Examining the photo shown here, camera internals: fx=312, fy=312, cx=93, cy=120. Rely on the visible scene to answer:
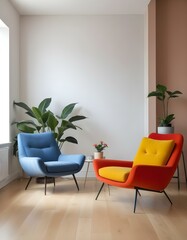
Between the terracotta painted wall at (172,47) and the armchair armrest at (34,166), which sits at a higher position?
the terracotta painted wall at (172,47)

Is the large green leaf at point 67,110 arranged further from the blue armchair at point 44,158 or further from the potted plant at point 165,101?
the potted plant at point 165,101

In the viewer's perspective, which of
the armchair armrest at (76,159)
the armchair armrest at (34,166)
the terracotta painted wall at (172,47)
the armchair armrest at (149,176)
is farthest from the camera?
the terracotta painted wall at (172,47)

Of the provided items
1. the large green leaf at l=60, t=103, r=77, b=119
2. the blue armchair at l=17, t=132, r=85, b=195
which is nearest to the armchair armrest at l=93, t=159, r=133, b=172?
the blue armchair at l=17, t=132, r=85, b=195

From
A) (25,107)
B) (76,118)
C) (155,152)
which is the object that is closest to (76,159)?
(76,118)

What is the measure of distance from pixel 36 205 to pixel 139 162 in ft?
4.32

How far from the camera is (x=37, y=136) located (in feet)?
15.5

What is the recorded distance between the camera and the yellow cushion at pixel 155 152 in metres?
3.65

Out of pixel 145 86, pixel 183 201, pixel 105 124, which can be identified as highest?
pixel 145 86

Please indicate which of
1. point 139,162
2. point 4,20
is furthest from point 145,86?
point 4,20

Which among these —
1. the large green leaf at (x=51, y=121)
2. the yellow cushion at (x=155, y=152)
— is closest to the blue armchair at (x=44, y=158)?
the large green leaf at (x=51, y=121)

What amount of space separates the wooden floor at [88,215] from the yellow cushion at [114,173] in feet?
1.02

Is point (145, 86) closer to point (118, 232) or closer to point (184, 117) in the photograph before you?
point (184, 117)

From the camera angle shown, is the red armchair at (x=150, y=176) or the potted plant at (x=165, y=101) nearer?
the red armchair at (x=150, y=176)

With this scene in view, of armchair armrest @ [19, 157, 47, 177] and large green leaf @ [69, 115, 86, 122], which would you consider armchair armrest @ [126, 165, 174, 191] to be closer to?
armchair armrest @ [19, 157, 47, 177]
